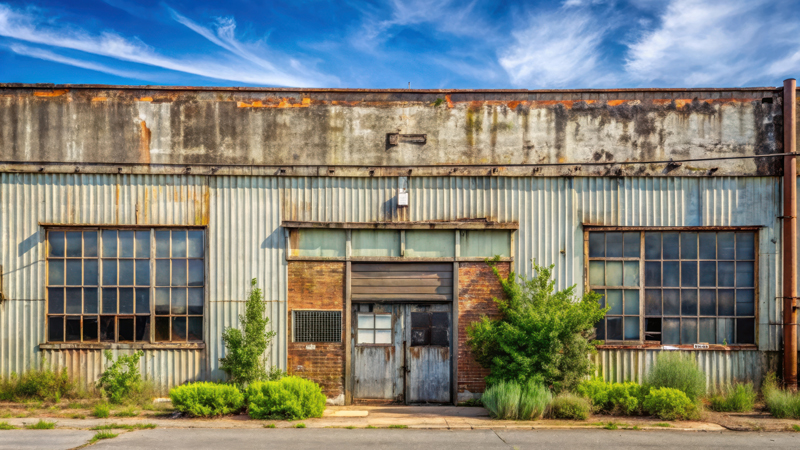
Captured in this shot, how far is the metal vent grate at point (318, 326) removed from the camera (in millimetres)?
9906

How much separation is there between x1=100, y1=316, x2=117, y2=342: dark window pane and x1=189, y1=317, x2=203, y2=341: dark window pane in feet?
4.89

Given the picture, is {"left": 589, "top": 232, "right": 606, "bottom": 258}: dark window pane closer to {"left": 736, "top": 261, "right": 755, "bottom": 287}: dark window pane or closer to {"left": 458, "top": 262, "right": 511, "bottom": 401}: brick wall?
{"left": 458, "top": 262, "right": 511, "bottom": 401}: brick wall

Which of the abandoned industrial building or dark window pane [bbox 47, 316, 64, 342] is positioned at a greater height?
the abandoned industrial building

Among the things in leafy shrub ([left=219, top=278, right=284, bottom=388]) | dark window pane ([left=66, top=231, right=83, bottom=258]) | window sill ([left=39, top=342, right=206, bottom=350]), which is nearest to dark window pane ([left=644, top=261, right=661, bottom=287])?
leafy shrub ([left=219, top=278, right=284, bottom=388])

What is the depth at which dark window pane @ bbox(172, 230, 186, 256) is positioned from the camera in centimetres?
1015

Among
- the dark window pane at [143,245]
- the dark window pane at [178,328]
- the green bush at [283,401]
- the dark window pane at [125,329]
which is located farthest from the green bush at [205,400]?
the dark window pane at [143,245]

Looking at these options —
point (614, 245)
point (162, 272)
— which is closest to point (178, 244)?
point (162, 272)

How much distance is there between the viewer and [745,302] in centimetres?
1011

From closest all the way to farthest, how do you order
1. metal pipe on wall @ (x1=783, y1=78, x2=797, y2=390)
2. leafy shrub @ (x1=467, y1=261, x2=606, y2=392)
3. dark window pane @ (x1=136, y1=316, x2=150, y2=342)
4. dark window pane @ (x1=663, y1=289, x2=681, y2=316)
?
leafy shrub @ (x1=467, y1=261, x2=606, y2=392)
metal pipe on wall @ (x1=783, y1=78, x2=797, y2=390)
dark window pane @ (x1=136, y1=316, x2=150, y2=342)
dark window pane @ (x1=663, y1=289, x2=681, y2=316)

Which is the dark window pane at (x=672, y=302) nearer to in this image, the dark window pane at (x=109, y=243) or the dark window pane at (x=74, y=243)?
the dark window pane at (x=109, y=243)

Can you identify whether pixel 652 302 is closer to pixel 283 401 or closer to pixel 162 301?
pixel 283 401

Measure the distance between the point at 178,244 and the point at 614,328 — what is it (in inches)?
348

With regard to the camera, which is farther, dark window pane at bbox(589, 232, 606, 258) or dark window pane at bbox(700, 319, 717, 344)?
dark window pane at bbox(589, 232, 606, 258)

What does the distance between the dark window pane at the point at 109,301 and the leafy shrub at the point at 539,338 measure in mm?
6949
